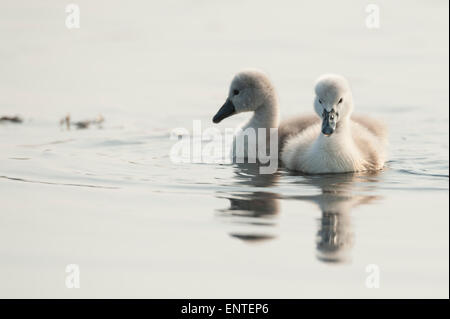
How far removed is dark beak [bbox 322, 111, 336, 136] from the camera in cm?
776

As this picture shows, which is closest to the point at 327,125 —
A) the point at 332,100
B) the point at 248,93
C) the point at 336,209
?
the point at 332,100

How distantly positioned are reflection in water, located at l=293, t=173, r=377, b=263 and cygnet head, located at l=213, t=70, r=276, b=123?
161cm

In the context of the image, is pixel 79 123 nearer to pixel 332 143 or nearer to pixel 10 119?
pixel 10 119

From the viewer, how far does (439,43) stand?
15.1 meters

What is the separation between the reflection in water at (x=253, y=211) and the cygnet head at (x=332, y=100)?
0.69 metres

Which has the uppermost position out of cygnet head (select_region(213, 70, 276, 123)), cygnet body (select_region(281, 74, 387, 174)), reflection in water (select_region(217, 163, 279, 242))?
cygnet head (select_region(213, 70, 276, 123))

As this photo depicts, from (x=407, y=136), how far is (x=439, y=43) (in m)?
4.97

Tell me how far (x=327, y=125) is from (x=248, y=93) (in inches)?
69.2

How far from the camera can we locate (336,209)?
6.79 metres

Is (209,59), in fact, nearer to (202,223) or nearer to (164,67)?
(164,67)

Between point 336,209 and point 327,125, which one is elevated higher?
point 327,125

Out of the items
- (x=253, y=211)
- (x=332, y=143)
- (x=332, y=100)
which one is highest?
(x=332, y=100)

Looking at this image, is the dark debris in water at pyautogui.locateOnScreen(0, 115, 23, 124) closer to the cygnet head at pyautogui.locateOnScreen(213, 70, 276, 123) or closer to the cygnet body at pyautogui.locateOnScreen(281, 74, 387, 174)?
the cygnet head at pyautogui.locateOnScreen(213, 70, 276, 123)

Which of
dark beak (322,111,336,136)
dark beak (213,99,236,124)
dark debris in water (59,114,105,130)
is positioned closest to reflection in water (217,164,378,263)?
dark beak (322,111,336,136)
